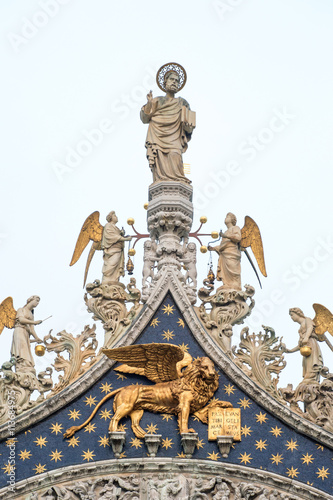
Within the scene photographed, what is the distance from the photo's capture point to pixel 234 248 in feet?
80.8

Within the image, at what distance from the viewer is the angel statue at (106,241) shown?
24.4 m

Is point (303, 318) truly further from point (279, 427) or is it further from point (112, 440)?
point (112, 440)

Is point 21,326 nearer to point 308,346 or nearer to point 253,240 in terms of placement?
point 253,240

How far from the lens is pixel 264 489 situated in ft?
72.4

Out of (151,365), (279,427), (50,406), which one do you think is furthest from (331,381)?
(50,406)

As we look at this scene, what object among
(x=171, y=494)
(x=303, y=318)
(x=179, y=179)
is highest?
(x=179, y=179)

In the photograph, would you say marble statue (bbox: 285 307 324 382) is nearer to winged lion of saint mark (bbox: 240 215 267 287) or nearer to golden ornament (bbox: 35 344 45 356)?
winged lion of saint mark (bbox: 240 215 267 287)

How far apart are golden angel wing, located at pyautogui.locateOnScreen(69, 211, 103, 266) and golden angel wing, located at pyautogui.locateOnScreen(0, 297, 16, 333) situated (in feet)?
4.88

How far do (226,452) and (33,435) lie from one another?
9.88ft

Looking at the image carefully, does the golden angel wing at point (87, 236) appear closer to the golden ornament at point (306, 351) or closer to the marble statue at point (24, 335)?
the marble statue at point (24, 335)

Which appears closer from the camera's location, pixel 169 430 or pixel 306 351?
pixel 169 430

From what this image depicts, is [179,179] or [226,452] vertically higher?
[179,179]

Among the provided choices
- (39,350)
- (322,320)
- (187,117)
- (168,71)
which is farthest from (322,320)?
(168,71)

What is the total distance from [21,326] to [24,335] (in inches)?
6.5
